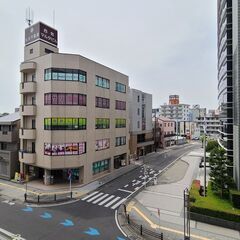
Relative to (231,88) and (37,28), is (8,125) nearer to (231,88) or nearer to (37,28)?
(37,28)

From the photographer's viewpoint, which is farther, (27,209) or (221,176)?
(221,176)

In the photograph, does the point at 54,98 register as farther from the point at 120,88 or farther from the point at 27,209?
the point at 120,88

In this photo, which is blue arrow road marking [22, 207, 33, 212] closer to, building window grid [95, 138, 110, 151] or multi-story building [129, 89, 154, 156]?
building window grid [95, 138, 110, 151]

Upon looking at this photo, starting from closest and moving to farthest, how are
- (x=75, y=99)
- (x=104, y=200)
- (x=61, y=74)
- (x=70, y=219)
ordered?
(x=70, y=219), (x=104, y=200), (x=61, y=74), (x=75, y=99)

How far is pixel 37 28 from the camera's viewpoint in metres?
36.9

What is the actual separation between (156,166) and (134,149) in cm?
1020

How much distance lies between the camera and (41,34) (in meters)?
37.0

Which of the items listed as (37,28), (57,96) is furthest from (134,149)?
(37,28)

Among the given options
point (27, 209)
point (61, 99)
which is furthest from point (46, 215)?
point (61, 99)

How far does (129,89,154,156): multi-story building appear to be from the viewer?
189 ft

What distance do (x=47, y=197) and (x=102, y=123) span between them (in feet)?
54.2

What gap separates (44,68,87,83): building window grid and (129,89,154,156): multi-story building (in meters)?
25.8

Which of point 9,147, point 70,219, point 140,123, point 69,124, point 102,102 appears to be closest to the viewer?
point 70,219

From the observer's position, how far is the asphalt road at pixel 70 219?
62.8 feet
